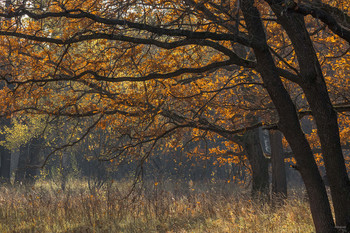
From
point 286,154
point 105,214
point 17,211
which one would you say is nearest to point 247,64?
point 105,214

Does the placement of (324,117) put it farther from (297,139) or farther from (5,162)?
(5,162)

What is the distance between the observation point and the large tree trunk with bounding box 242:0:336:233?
566cm

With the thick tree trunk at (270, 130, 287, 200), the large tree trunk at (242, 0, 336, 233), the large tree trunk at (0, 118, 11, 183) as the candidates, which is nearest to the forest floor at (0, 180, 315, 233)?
the thick tree trunk at (270, 130, 287, 200)

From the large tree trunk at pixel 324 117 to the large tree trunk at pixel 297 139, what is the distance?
17cm

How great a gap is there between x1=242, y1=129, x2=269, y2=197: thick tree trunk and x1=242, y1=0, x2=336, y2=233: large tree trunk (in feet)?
20.3

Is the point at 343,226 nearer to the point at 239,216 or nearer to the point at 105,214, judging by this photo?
the point at 239,216

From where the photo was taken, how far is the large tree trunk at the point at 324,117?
5582 mm

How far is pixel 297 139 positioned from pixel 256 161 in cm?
655

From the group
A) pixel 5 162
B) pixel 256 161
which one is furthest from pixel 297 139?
pixel 5 162

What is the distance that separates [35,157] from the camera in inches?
1013

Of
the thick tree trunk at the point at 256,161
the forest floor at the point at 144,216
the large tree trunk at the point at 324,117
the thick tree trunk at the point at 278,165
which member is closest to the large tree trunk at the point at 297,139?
the large tree trunk at the point at 324,117

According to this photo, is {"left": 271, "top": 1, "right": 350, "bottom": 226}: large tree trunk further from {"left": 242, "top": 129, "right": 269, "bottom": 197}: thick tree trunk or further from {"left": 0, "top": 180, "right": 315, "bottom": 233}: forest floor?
{"left": 242, "top": 129, "right": 269, "bottom": 197}: thick tree trunk

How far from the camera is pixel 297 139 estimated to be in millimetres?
5812

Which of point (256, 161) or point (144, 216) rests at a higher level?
point (256, 161)
